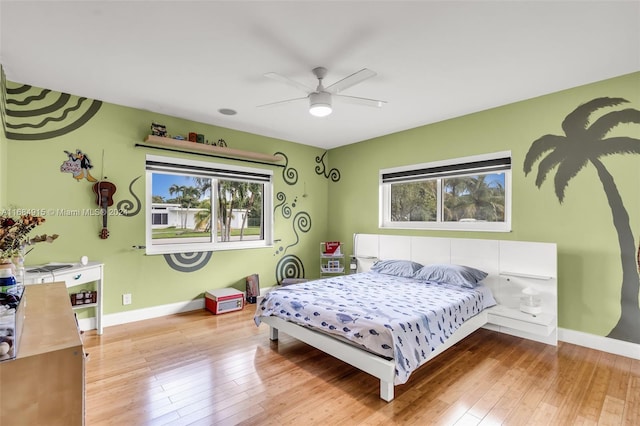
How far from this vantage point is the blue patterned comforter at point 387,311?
2.21 m

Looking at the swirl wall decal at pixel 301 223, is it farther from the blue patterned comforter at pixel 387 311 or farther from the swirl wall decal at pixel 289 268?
the blue patterned comforter at pixel 387 311

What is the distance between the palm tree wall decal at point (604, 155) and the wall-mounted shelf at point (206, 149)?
3454 millimetres

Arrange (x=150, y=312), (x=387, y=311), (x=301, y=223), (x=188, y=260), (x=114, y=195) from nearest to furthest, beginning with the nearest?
1. (x=387, y=311)
2. (x=114, y=195)
3. (x=150, y=312)
4. (x=188, y=260)
5. (x=301, y=223)

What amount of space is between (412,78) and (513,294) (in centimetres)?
250

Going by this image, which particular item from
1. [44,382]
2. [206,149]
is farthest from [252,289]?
[44,382]

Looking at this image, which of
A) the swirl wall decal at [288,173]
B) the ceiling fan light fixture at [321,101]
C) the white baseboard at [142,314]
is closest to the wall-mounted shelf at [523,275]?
the ceiling fan light fixture at [321,101]

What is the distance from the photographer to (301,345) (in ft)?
10.0

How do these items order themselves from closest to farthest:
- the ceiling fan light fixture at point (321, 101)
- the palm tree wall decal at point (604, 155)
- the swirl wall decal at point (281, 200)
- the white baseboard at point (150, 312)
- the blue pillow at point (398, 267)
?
1. the ceiling fan light fixture at point (321, 101)
2. the palm tree wall decal at point (604, 155)
3. the white baseboard at point (150, 312)
4. the blue pillow at point (398, 267)
5. the swirl wall decal at point (281, 200)

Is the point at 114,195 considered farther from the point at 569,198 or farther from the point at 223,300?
the point at 569,198

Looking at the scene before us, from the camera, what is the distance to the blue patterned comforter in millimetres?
2211

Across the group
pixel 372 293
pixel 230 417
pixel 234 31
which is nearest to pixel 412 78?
pixel 234 31

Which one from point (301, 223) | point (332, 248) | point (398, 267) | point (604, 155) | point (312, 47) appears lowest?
point (398, 267)

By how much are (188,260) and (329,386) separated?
8.59 ft

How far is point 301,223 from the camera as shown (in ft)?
17.6
